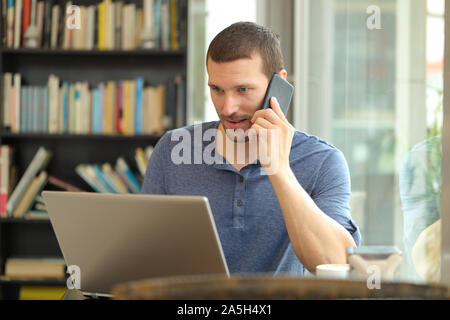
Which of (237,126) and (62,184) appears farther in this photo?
(62,184)

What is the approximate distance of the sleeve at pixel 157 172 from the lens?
1691 millimetres

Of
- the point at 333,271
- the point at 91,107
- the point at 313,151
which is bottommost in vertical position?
the point at 333,271

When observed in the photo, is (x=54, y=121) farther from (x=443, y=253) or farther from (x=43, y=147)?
(x=443, y=253)

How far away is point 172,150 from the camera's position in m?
1.71

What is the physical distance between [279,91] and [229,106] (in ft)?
0.56

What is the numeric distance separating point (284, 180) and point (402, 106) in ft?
2.56

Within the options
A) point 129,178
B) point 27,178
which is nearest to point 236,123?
point 129,178

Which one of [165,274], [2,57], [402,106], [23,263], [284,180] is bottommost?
[23,263]

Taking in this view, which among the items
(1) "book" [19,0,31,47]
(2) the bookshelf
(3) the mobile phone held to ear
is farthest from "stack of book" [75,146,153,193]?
(3) the mobile phone held to ear

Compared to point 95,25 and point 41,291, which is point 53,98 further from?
point 41,291

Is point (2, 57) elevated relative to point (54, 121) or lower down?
elevated

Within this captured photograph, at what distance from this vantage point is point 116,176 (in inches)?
126

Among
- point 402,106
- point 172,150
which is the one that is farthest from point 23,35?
point 402,106

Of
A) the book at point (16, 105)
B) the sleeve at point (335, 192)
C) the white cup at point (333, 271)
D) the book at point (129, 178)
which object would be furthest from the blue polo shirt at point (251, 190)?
the book at point (16, 105)
